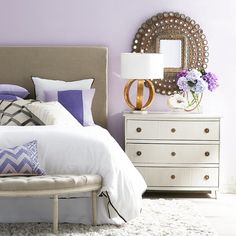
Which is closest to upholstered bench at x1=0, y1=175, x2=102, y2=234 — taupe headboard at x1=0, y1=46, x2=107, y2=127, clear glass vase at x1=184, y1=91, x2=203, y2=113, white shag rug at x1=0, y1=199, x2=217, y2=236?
white shag rug at x1=0, y1=199, x2=217, y2=236

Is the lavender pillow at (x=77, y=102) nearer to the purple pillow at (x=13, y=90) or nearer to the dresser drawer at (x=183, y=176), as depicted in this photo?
the purple pillow at (x=13, y=90)

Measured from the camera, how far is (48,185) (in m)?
3.66

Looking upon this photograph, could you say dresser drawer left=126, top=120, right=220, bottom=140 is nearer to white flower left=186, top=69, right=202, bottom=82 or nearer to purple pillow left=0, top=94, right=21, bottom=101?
white flower left=186, top=69, right=202, bottom=82

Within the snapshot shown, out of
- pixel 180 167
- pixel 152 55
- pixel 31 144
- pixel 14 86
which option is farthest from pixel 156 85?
pixel 31 144

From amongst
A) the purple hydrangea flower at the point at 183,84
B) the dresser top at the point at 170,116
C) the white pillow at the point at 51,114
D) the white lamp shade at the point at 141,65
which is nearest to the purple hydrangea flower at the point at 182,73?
the purple hydrangea flower at the point at 183,84

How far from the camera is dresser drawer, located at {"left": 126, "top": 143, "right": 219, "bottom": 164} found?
5.29 m

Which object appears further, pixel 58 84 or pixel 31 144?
pixel 58 84

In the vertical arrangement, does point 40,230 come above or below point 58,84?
below

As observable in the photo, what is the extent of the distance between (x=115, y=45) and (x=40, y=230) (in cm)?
229

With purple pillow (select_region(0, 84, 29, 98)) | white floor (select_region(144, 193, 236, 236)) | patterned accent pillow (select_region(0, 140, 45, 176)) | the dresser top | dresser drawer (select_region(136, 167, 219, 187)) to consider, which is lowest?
white floor (select_region(144, 193, 236, 236))

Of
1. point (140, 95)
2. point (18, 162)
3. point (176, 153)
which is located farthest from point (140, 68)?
point (18, 162)

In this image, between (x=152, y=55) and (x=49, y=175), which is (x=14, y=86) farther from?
(x=49, y=175)

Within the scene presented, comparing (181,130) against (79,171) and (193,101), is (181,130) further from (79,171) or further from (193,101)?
(79,171)

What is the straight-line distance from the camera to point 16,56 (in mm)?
5590
